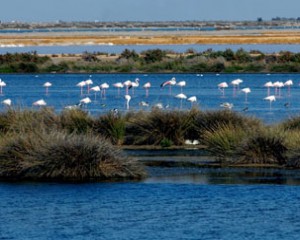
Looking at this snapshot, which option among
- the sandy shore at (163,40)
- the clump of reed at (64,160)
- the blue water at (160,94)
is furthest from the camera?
the sandy shore at (163,40)

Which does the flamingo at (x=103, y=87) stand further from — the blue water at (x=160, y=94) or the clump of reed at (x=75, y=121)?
the clump of reed at (x=75, y=121)

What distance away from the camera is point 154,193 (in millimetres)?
19031

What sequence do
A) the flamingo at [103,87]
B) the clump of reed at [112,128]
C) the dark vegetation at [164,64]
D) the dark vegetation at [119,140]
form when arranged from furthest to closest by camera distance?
1. the dark vegetation at [164,64]
2. the flamingo at [103,87]
3. the clump of reed at [112,128]
4. the dark vegetation at [119,140]

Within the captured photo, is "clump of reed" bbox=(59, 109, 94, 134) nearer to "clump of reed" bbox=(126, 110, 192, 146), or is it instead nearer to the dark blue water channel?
"clump of reed" bbox=(126, 110, 192, 146)

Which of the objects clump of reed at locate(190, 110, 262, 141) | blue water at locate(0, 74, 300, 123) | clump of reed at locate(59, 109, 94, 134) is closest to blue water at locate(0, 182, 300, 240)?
clump of reed at locate(190, 110, 262, 141)

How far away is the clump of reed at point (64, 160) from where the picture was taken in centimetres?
2041

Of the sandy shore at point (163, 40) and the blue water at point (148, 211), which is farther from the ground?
the sandy shore at point (163, 40)

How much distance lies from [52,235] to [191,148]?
10171 mm

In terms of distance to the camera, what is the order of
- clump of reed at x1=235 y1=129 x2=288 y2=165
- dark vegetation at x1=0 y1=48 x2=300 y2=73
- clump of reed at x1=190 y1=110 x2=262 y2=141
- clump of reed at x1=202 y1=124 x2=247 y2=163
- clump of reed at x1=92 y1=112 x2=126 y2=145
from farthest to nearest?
1. dark vegetation at x1=0 y1=48 x2=300 y2=73
2. clump of reed at x1=92 y1=112 x2=126 y2=145
3. clump of reed at x1=190 y1=110 x2=262 y2=141
4. clump of reed at x1=202 y1=124 x2=247 y2=163
5. clump of reed at x1=235 y1=129 x2=288 y2=165

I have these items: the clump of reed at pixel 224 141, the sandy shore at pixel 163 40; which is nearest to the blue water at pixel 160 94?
the clump of reed at pixel 224 141

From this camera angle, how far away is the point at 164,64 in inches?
2717

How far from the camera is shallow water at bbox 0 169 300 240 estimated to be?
1580cm

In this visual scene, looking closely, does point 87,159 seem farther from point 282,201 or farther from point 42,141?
point 282,201

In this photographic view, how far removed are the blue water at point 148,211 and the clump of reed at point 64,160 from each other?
0.60 metres
